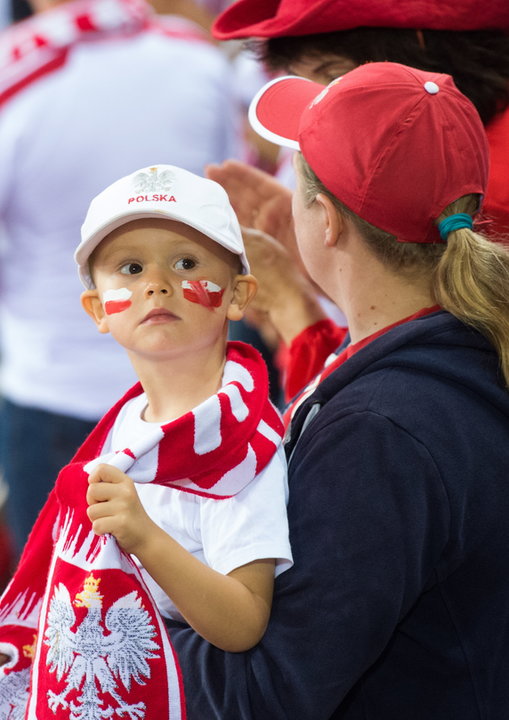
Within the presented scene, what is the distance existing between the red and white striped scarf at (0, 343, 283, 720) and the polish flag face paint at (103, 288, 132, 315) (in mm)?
189

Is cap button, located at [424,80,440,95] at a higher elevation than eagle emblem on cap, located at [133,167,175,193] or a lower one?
higher

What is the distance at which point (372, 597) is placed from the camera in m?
1.47

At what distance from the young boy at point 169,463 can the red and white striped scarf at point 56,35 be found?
1.69 meters

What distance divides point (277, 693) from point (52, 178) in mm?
2048

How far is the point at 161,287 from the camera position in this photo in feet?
5.32

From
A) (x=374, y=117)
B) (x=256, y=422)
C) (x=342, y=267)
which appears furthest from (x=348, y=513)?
(x=374, y=117)

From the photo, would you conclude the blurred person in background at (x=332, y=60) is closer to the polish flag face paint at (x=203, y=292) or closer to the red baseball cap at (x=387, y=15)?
the red baseball cap at (x=387, y=15)

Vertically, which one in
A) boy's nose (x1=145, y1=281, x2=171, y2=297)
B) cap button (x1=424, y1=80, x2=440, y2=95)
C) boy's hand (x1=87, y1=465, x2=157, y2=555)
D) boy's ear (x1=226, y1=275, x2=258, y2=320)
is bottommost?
boy's hand (x1=87, y1=465, x2=157, y2=555)

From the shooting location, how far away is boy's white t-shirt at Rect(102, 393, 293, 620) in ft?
5.00

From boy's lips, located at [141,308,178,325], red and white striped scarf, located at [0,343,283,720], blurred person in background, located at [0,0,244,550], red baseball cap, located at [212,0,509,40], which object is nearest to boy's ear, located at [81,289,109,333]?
boy's lips, located at [141,308,178,325]

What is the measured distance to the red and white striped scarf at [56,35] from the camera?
3.24 m

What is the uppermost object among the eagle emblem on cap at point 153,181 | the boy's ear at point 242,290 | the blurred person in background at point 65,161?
the eagle emblem on cap at point 153,181

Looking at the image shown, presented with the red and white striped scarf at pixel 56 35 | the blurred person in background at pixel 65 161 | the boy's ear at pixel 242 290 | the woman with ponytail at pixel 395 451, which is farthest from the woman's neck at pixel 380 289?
the red and white striped scarf at pixel 56 35

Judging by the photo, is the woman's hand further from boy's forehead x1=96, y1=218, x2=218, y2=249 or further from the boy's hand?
the boy's hand
